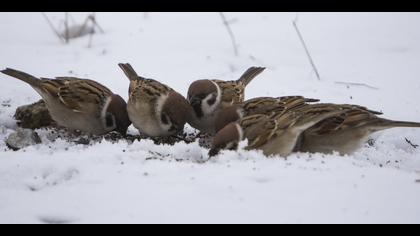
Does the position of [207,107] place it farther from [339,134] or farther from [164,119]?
[339,134]

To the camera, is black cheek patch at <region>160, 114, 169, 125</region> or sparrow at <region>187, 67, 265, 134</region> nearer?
black cheek patch at <region>160, 114, 169, 125</region>

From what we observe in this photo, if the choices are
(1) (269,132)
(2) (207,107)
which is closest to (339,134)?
(1) (269,132)

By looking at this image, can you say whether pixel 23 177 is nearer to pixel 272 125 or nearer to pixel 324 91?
pixel 272 125

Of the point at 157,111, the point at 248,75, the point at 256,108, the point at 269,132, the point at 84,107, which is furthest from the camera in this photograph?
the point at 248,75

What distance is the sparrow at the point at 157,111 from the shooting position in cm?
533

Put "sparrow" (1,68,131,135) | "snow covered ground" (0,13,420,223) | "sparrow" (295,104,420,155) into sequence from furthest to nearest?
"sparrow" (1,68,131,135) < "sparrow" (295,104,420,155) < "snow covered ground" (0,13,420,223)

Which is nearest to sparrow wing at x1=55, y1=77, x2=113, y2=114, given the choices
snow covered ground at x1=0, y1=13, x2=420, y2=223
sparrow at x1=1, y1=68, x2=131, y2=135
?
sparrow at x1=1, y1=68, x2=131, y2=135

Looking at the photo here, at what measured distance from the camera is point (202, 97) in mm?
5574

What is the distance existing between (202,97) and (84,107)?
3.59 ft

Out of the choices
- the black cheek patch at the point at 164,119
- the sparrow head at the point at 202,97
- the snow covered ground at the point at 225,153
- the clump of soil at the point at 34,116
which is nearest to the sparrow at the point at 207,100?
the sparrow head at the point at 202,97

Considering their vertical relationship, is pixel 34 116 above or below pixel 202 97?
above

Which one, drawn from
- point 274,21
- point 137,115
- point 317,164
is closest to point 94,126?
point 137,115

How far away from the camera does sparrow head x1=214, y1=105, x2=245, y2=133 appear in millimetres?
5039

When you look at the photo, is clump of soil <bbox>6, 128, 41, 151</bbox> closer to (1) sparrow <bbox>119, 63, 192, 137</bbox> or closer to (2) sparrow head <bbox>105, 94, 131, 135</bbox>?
(2) sparrow head <bbox>105, 94, 131, 135</bbox>
